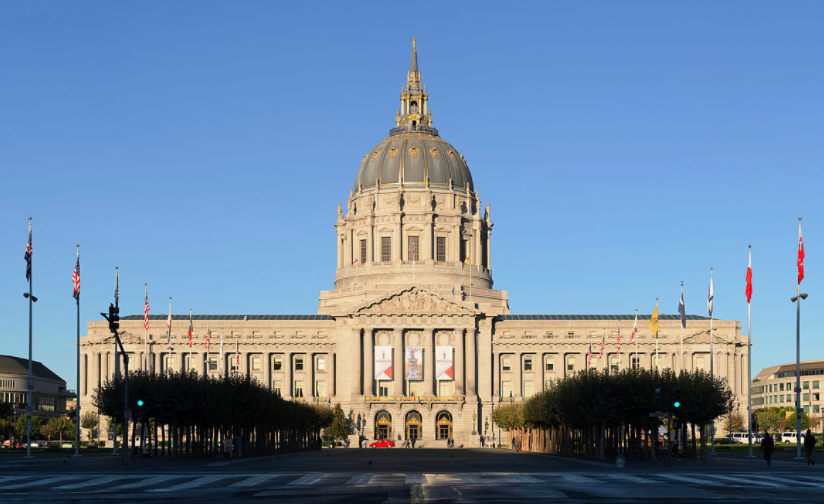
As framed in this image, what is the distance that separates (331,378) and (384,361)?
40.2 ft

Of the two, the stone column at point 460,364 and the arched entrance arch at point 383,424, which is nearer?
the arched entrance arch at point 383,424

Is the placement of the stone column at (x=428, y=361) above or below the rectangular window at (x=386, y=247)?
below

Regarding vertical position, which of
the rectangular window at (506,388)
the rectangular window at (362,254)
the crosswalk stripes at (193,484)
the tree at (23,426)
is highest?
the rectangular window at (362,254)

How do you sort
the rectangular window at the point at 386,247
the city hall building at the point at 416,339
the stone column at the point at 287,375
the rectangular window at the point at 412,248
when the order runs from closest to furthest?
1. the city hall building at the point at 416,339
2. the stone column at the point at 287,375
3. the rectangular window at the point at 412,248
4. the rectangular window at the point at 386,247

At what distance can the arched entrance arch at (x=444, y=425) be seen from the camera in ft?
546

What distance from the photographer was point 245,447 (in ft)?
325

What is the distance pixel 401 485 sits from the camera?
151 feet

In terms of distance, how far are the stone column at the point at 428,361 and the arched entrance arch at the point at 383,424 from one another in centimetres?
729

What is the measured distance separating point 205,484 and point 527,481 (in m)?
13.2

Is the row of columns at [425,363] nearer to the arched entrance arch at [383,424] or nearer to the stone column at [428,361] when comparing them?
the stone column at [428,361]

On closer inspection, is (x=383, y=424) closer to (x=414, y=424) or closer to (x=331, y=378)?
(x=414, y=424)

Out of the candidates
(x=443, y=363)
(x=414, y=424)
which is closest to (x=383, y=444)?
(x=414, y=424)

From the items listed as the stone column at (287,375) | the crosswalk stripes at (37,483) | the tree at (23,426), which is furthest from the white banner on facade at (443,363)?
the crosswalk stripes at (37,483)

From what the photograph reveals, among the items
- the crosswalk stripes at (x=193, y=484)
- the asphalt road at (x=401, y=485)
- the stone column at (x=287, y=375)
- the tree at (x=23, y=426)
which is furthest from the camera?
the tree at (x=23, y=426)
